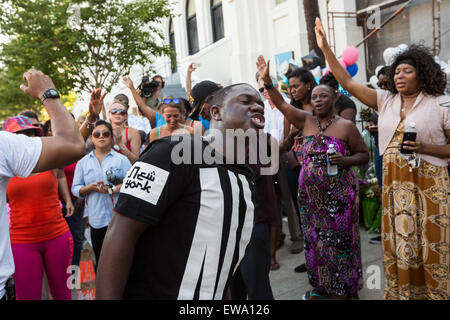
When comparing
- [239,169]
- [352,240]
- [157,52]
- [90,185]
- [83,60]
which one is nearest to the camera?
[239,169]

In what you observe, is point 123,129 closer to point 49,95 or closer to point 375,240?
point 49,95

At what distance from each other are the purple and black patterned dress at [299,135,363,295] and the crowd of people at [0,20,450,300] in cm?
1

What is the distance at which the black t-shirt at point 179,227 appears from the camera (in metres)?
1.65

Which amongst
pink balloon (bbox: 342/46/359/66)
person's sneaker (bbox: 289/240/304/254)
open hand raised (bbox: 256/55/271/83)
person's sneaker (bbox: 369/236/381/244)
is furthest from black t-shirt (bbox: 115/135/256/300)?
pink balloon (bbox: 342/46/359/66)

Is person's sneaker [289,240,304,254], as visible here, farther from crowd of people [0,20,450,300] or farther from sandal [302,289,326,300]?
sandal [302,289,326,300]

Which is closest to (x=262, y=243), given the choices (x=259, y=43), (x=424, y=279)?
(x=424, y=279)

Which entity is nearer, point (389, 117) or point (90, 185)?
point (389, 117)

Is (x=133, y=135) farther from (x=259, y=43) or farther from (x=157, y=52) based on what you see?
(x=259, y=43)

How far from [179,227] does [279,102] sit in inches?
101

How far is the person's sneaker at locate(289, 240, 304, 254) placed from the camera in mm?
5598

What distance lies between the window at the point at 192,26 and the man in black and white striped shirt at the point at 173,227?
64.1ft
